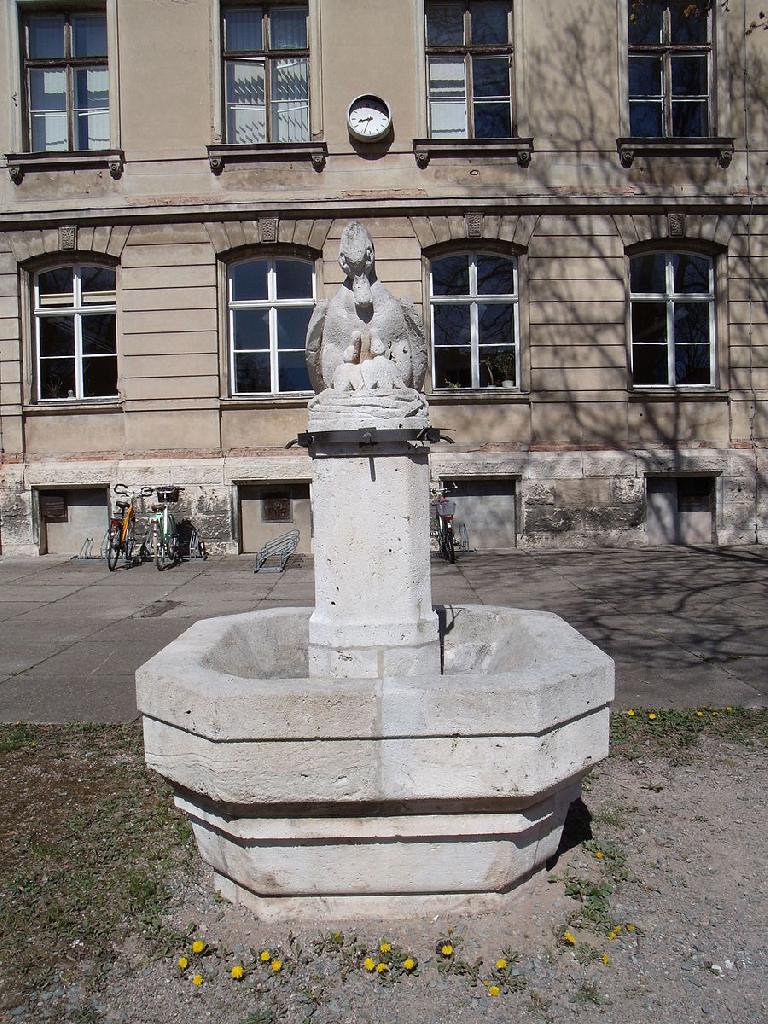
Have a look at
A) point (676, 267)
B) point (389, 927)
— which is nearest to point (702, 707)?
point (389, 927)

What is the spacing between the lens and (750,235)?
13.4 metres

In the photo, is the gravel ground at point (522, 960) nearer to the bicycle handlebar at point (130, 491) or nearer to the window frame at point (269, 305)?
the bicycle handlebar at point (130, 491)

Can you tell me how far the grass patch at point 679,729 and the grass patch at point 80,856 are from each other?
249cm

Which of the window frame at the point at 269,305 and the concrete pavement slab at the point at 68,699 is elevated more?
the window frame at the point at 269,305

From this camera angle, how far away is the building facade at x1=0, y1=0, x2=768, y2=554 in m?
13.0

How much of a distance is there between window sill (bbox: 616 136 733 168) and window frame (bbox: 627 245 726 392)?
1.50 meters

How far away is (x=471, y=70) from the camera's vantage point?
13391mm

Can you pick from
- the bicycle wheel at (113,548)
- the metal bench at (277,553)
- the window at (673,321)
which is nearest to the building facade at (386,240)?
the window at (673,321)

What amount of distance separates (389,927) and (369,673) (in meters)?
1.03

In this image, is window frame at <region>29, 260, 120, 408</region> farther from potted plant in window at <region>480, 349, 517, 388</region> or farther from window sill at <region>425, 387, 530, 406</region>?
potted plant in window at <region>480, 349, 517, 388</region>

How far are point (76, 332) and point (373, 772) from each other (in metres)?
12.9

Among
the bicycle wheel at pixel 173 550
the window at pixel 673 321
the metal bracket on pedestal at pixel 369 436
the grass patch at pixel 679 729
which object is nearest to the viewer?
the metal bracket on pedestal at pixel 369 436

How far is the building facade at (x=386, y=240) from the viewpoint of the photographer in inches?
513

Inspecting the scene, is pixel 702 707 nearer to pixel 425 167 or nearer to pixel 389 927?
pixel 389 927
